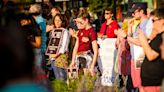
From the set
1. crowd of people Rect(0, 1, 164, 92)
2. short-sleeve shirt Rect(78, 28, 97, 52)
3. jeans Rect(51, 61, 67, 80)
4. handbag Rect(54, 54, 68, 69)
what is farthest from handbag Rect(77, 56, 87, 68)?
jeans Rect(51, 61, 67, 80)

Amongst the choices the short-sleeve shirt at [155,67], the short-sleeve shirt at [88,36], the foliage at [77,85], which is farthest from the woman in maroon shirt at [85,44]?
the short-sleeve shirt at [155,67]

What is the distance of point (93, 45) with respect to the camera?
840 cm

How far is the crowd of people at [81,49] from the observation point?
169 cm

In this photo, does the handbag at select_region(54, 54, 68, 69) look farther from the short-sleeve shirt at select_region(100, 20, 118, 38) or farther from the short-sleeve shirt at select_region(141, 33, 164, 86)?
the short-sleeve shirt at select_region(141, 33, 164, 86)

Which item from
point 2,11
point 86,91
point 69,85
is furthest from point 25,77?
point 69,85

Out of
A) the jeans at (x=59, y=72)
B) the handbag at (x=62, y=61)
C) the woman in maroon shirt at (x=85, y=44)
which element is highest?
the woman in maroon shirt at (x=85, y=44)

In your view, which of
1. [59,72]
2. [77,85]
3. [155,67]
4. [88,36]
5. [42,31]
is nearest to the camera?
[155,67]

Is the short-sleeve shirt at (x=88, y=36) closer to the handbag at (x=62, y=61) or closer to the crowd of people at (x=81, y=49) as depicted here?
the crowd of people at (x=81, y=49)

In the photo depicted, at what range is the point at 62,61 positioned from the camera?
29.4 ft

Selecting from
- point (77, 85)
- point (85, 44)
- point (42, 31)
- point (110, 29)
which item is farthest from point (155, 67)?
point (42, 31)

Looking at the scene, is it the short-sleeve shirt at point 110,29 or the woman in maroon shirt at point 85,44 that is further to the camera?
the short-sleeve shirt at point 110,29

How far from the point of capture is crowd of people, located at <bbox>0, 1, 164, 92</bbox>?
169 cm

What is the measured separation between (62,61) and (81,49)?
574 millimetres

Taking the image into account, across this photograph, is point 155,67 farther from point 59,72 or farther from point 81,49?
point 59,72
